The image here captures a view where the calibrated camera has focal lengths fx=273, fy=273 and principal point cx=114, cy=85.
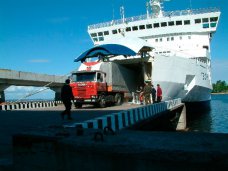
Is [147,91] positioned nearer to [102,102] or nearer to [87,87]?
[102,102]

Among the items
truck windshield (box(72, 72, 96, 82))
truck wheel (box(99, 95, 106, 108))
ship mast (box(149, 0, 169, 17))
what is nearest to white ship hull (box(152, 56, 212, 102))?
truck wheel (box(99, 95, 106, 108))

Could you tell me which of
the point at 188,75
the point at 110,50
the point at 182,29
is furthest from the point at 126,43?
the point at 182,29

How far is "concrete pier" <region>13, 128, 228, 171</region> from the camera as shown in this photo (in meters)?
3.13

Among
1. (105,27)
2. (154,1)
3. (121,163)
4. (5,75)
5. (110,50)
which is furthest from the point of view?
(154,1)

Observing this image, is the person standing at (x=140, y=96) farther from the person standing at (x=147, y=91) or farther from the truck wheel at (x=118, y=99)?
the person standing at (x=147, y=91)

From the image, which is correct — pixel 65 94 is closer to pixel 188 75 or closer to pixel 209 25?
pixel 188 75

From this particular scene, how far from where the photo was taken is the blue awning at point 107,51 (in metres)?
21.6

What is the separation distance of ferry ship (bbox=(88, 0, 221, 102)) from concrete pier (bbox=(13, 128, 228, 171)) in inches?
656

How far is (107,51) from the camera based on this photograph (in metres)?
21.9

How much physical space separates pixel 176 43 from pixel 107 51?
29.8 feet

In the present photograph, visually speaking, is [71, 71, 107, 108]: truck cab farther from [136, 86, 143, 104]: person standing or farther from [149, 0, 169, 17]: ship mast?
[149, 0, 169, 17]: ship mast

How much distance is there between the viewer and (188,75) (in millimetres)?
22531

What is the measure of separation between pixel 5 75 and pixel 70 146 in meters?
25.2

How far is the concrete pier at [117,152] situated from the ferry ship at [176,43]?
1665 cm
